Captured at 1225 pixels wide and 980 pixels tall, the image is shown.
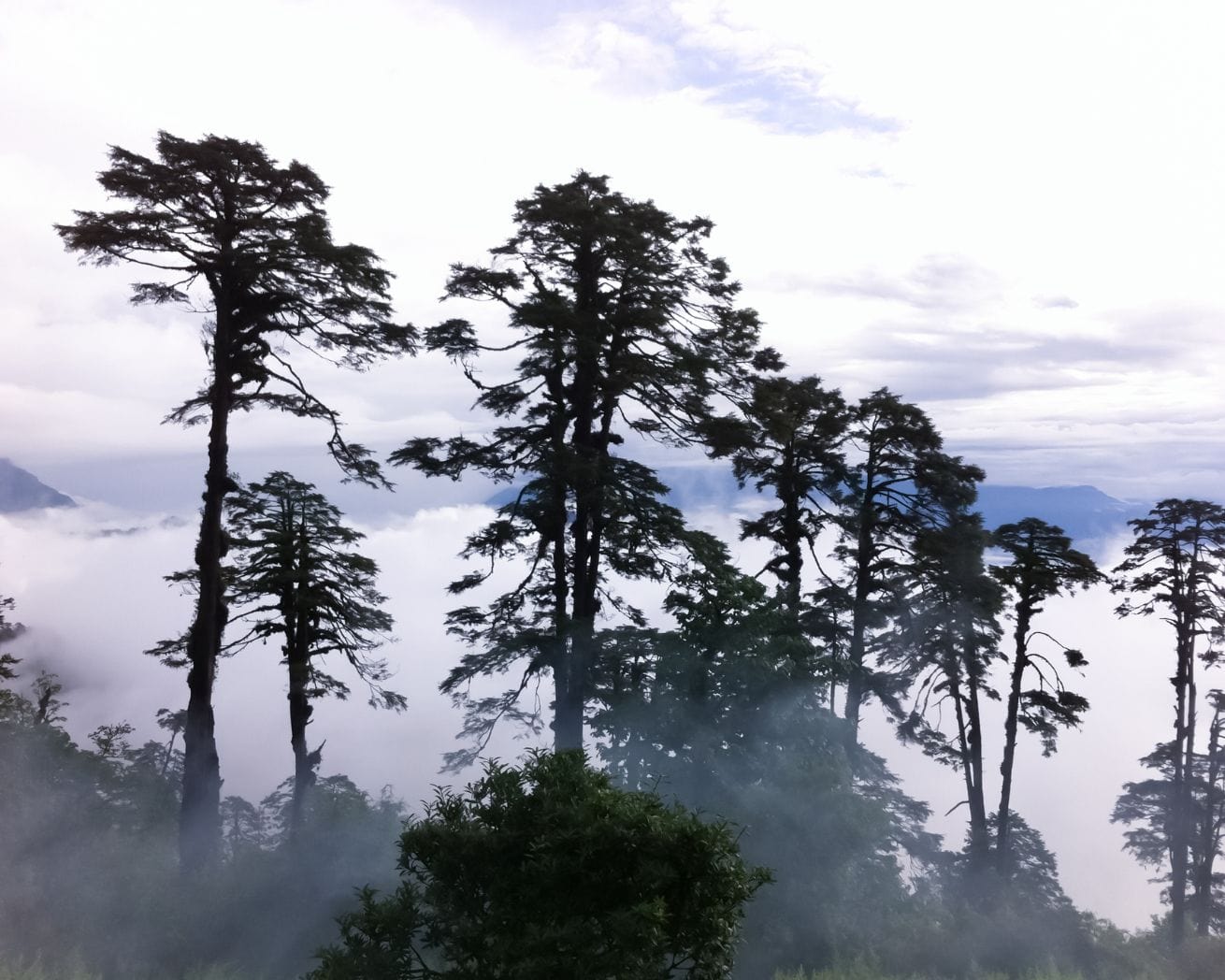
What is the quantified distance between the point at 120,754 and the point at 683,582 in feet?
78.5

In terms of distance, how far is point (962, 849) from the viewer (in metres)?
31.1

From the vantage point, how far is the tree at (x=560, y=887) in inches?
355

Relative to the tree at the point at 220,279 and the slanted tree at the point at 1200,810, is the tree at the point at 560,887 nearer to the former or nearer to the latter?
the tree at the point at 220,279

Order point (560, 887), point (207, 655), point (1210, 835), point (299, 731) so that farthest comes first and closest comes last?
1. point (1210, 835)
2. point (299, 731)
3. point (207, 655)
4. point (560, 887)

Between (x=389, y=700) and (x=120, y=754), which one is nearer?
(x=389, y=700)

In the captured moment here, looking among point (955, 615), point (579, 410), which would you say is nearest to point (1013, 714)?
point (955, 615)

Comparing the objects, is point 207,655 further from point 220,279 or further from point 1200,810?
point 1200,810

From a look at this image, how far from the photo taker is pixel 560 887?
9430mm

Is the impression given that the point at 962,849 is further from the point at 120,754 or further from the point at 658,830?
the point at 120,754

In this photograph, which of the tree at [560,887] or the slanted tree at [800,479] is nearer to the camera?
the tree at [560,887]

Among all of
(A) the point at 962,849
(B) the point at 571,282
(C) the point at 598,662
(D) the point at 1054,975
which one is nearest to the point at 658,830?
(C) the point at 598,662

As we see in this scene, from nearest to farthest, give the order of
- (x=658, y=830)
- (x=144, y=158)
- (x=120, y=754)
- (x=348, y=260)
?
1. (x=658, y=830)
2. (x=144, y=158)
3. (x=348, y=260)
4. (x=120, y=754)

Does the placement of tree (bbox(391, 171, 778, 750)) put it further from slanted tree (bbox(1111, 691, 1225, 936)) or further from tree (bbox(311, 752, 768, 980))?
slanted tree (bbox(1111, 691, 1225, 936))

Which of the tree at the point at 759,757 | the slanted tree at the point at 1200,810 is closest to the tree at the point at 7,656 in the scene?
the tree at the point at 759,757
